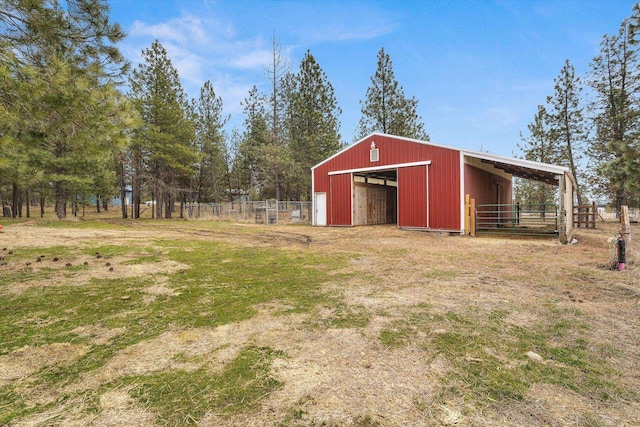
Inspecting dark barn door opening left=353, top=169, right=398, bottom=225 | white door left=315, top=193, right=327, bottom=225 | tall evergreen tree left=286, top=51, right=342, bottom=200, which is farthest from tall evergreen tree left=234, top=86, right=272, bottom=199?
dark barn door opening left=353, top=169, right=398, bottom=225

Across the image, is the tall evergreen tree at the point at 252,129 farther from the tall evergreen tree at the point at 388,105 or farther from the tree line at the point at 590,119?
the tree line at the point at 590,119

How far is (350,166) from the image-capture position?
1606 cm

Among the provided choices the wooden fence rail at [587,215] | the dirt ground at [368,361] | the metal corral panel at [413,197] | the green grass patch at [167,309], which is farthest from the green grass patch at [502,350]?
the wooden fence rail at [587,215]

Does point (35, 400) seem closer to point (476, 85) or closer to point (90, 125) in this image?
point (90, 125)

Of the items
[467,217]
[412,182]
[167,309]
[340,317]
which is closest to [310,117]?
[412,182]

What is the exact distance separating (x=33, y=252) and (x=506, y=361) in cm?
966

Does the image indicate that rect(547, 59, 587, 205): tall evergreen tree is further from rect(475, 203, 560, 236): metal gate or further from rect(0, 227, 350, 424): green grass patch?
rect(0, 227, 350, 424): green grass patch

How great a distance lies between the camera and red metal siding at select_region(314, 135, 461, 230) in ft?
40.8

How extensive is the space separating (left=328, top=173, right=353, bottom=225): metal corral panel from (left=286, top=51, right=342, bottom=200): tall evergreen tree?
28.1 ft

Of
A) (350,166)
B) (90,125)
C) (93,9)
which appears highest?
(93,9)

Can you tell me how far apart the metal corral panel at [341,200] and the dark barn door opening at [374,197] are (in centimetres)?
36

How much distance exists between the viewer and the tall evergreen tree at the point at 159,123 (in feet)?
75.9

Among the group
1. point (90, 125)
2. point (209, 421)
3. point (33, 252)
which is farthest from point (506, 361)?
point (33, 252)

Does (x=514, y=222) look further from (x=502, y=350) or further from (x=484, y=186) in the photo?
(x=502, y=350)
